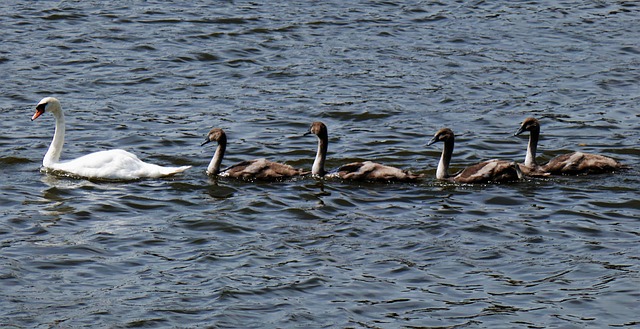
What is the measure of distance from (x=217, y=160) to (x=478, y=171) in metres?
3.25

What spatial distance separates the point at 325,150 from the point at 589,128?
4329 millimetres

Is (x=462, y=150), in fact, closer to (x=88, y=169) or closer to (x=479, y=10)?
(x=88, y=169)

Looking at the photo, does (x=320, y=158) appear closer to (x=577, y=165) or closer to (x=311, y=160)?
(x=311, y=160)

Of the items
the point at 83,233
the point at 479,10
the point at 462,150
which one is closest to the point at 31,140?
the point at 83,233

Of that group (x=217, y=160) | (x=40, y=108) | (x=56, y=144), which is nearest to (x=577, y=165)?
(x=217, y=160)

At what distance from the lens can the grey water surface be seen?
11633 mm

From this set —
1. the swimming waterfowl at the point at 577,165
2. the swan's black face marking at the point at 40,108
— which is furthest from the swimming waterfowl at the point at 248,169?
the swimming waterfowl at the point at 577,165

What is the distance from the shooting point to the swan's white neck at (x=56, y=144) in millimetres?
16188

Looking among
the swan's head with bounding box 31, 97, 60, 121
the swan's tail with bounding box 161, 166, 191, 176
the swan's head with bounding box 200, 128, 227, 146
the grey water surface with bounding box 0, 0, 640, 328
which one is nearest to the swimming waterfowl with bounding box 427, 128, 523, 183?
the grey water surface with bounding box 0, 0, 640, 328

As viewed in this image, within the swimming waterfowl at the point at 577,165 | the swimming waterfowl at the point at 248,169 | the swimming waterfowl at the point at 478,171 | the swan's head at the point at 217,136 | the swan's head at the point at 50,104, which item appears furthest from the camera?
the swan's head at the point at 50,104

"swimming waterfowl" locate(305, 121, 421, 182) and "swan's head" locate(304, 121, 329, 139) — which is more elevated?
"swan's head" locate(304, 121, 329, 139)

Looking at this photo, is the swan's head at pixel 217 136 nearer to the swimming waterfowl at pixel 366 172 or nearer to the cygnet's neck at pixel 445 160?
the swimming waterfowl at pixel 366 172

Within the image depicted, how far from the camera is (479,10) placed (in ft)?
84.3

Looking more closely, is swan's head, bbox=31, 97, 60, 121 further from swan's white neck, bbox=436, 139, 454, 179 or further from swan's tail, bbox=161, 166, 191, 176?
swan's white neck, bbox=436, 139, 454, 179
